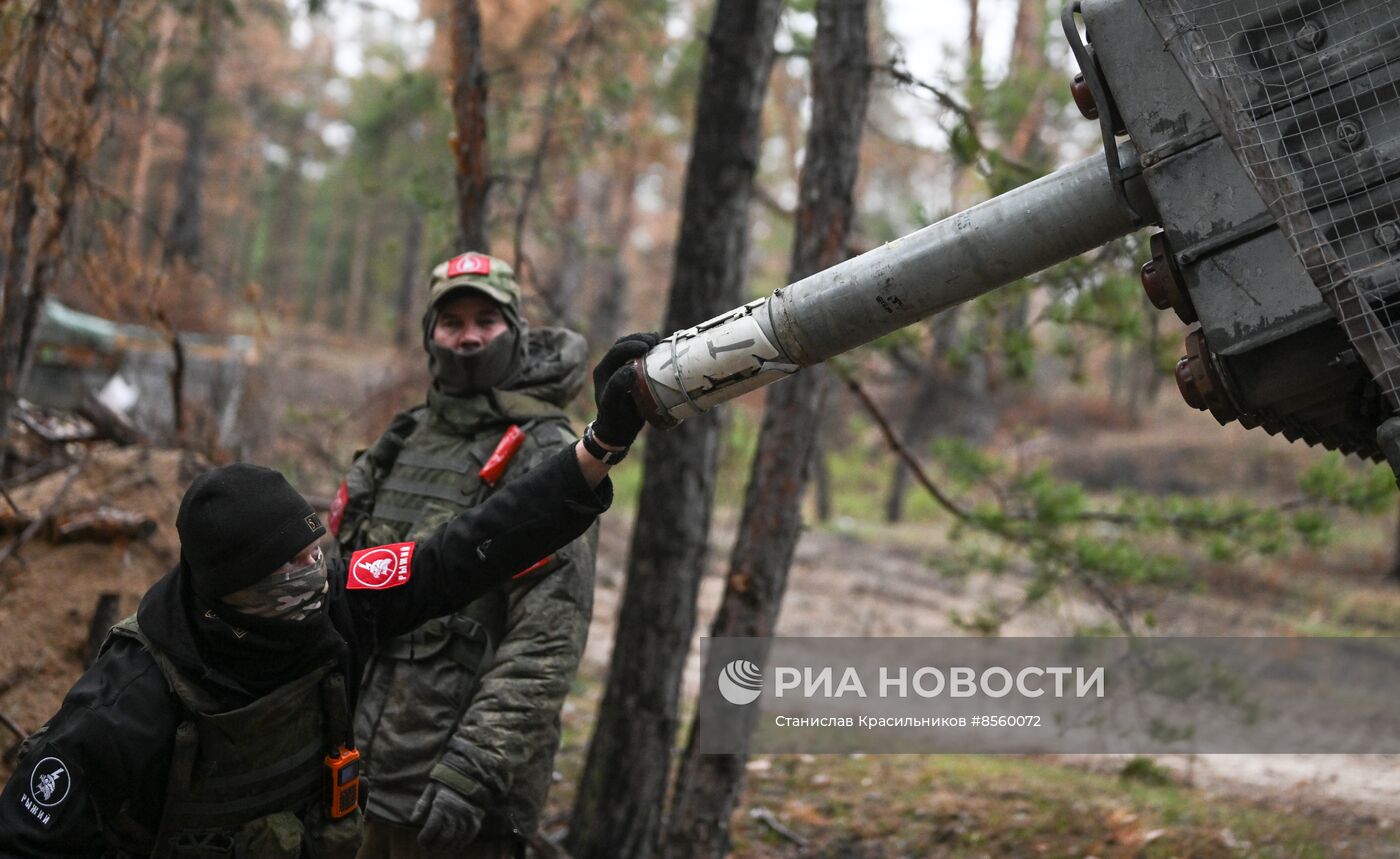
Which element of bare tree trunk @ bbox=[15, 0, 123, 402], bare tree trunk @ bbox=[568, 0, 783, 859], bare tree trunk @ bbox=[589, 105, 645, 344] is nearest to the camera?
bare tree trunk @ bbox=[15, 0, 123, 402]

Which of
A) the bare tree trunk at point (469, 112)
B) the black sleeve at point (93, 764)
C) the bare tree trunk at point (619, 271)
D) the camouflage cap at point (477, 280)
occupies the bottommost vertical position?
the black sleeve at point (93, 764)

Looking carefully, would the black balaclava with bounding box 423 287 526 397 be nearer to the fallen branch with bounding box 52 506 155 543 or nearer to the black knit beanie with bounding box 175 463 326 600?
the black knit beanie with bounding box 175 463 326 600

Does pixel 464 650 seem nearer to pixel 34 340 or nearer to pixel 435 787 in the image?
pixel 435 787

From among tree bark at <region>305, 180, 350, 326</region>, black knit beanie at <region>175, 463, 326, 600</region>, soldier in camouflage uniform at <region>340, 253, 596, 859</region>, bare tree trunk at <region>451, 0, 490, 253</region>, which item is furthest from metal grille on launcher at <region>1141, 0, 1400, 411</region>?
tree bark at <region>305, 180, 350, 326</region>

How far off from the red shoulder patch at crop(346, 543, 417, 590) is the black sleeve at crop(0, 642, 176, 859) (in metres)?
0.57

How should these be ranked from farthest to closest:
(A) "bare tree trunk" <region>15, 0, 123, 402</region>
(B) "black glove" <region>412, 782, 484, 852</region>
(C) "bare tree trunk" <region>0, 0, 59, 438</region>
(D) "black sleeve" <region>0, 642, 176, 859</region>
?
(A) "bare tree trunk" <region>15, 0, 123, 402</region>
(C) "bare tree trunk" <region>0, 0, 59, 438</region>
(B) "black glove" <region>412, 782, 484, 852</region>
(D) "black sleeve" <region>0, 642, 176, 859</region>

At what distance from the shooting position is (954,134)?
212 inches

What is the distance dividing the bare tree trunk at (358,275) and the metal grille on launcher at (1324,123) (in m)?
37.9

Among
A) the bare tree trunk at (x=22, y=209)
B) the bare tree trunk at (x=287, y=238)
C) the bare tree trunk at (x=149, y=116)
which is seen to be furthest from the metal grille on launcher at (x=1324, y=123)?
the bare tree trunk at (x=287, y=238)

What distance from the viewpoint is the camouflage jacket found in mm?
3227

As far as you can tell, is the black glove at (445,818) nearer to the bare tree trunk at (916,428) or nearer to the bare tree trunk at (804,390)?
the bare tree trunk at (804,390)

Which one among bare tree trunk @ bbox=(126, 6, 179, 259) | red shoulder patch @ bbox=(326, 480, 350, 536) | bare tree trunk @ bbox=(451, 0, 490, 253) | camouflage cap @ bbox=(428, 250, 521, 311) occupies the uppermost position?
bare tree trunk @ bbox=(126, 6, 179, 259)

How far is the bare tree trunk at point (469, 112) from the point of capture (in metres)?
5.34

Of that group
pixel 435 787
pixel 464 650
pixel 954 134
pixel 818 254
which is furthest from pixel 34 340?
pixel 954 134
